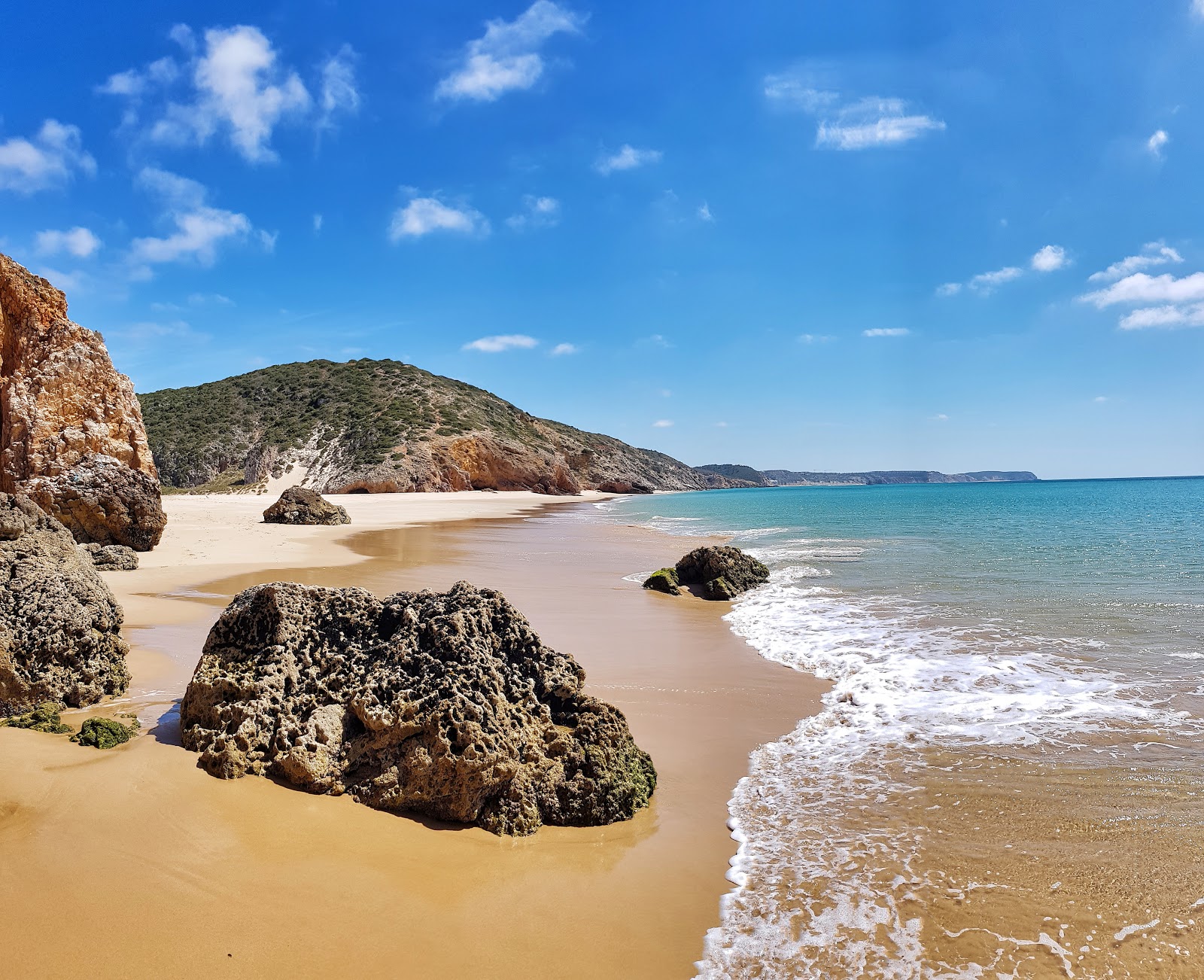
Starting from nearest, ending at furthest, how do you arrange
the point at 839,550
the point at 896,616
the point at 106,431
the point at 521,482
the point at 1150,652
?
the point at 1150,652 < the point at 896,616 < the point at 106,431 < the point at 839,550 < the point at 521,482

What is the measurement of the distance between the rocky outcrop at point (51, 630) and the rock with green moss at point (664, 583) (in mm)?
8378

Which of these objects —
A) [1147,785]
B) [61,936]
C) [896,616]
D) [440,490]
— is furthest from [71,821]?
[440,490]

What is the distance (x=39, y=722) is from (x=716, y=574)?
993 cm

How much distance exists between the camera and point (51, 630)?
5.02 meters

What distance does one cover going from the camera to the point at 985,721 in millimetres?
5844

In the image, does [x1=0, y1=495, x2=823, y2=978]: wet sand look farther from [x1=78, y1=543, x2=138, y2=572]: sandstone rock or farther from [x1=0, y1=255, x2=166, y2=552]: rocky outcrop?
[x1=0, y1=255, x2=166, y2=552]: rocky outcrop

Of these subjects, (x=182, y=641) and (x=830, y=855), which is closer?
(x=830, y=855)

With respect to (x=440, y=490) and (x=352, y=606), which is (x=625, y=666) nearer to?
(x=352, y=606)

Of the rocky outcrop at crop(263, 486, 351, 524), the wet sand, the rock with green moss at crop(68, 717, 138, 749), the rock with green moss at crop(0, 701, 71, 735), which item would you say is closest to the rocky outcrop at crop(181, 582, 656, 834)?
the wet sand

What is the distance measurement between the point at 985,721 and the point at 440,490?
51.7 meters

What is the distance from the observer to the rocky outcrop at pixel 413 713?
154 inches

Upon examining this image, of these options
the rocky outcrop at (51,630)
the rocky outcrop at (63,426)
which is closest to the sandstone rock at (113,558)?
the rocky outcrop at (63,426)

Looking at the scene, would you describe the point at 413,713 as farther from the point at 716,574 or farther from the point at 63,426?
the point at 63,426

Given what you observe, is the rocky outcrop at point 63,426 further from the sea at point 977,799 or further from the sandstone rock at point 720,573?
the sea at point 977,799
